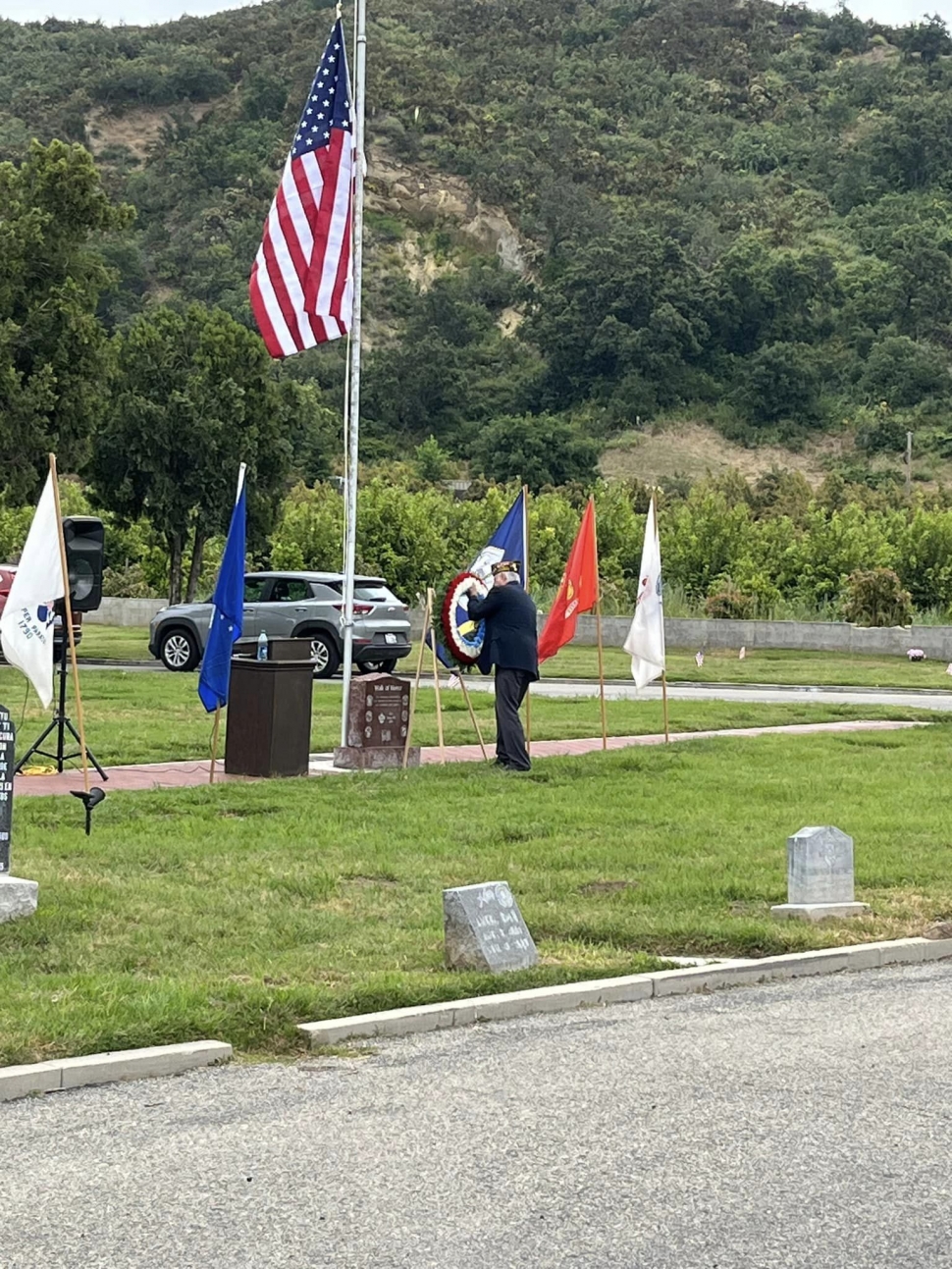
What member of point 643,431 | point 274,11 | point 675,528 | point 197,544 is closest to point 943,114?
point 643,431

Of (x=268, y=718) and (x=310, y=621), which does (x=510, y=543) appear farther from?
(x=310, y=621)

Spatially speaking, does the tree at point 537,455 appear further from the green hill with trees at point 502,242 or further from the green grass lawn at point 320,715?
the green grass lawn at point 320,715

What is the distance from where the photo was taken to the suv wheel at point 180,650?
28.4 metres

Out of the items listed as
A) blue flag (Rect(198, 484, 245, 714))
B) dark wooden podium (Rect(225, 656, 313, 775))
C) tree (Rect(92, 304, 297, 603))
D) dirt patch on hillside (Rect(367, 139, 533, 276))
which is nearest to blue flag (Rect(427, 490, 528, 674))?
dark wooden podium (Rect(225, 656, 313, 775))

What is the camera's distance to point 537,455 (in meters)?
83.8

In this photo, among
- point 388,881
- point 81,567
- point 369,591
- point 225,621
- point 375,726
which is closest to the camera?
point 388,881

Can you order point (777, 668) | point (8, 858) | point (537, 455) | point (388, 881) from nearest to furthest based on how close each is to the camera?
1. point (8, 858)
2. point (388, 881)
3. point (777, 668)
4. point (537, 455)

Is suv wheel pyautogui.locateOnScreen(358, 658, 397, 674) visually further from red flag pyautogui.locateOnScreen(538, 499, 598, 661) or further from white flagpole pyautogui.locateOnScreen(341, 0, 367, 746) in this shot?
white flagpole pyautogui.locateOnScreen(341, 0, 367, 746)

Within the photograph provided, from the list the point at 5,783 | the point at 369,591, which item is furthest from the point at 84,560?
the point at 369,591

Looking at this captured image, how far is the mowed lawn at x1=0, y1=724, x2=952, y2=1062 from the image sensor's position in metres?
7.62

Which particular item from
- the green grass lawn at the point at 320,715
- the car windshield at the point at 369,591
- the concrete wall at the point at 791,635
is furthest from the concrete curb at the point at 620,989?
the concrete wall at the point at 791,635

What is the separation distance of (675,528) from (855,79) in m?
133

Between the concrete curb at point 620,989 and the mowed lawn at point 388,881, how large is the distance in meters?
0.18

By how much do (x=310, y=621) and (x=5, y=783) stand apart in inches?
738
